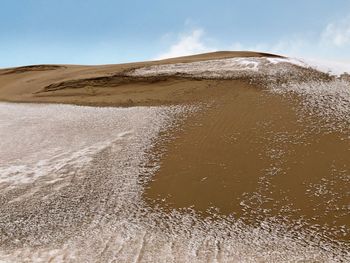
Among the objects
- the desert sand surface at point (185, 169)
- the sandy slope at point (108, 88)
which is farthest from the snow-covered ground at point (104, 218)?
the sandy slope at point (108, 88)

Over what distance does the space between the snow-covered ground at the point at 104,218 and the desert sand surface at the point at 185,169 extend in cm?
3

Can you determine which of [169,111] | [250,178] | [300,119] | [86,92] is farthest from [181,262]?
[86,92]

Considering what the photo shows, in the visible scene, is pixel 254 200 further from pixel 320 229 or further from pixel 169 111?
pixel 169 111

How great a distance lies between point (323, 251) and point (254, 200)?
6.37 ft

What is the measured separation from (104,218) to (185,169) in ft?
8.47

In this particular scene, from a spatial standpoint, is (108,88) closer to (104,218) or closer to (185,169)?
(185,169)

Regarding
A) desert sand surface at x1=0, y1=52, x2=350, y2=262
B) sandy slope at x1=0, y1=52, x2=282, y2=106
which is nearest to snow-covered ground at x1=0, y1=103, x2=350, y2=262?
desert sand surface at x1=0, y1=52, x2=350, y2=262

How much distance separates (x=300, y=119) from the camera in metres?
12.2

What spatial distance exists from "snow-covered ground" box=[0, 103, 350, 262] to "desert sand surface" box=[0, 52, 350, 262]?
3 cm

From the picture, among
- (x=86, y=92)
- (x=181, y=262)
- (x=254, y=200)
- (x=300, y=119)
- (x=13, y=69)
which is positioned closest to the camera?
(x=181, y=262)

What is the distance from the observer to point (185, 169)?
32.4 feet

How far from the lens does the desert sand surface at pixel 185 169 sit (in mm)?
7137

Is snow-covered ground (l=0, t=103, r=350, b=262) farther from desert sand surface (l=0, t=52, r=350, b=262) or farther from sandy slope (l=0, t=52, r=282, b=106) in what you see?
sandy slope (l=0, t=52, r=282, b=106)

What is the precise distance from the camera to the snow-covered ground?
6801mm
